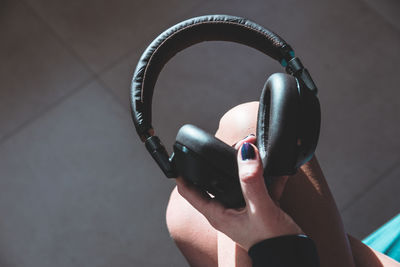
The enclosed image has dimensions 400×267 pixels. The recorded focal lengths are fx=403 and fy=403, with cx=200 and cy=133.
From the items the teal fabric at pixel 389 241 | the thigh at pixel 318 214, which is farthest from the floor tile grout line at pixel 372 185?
the thigh at pixel 318 214

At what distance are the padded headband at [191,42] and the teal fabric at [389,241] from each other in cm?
37

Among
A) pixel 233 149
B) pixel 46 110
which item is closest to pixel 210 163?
pixel 233 149

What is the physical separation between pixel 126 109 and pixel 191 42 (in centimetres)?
61

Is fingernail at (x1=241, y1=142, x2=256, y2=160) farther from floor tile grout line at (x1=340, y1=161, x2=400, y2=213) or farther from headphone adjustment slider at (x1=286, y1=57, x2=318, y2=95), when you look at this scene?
floor tile grout line at (x1=340, y1=161, x2=400, y2=213)

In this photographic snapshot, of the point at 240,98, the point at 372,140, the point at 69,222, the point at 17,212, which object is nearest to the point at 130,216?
the point at 69,222

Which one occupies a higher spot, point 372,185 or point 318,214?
point 318,214

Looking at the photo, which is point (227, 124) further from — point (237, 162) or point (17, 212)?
point (17, 212)

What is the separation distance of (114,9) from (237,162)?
1.06 m

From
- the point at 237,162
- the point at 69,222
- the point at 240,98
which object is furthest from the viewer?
the point at 240,98

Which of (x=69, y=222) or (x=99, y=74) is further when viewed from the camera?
(x=99, y=74)

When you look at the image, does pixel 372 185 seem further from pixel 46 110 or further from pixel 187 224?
pixel 46 110

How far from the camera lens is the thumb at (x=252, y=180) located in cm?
45

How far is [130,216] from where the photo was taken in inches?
42.8

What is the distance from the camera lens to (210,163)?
0.50 meters
